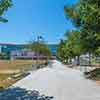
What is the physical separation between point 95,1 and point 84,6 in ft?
7.73

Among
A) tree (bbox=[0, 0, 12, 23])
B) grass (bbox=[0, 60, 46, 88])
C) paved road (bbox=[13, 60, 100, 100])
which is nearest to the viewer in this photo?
tree (bbox=[0, 0, 12, 23])

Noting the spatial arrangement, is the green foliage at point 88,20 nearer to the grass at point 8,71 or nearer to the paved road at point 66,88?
the paved road at point 66,88

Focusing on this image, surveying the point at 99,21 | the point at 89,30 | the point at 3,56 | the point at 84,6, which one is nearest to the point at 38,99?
the point at 99,21

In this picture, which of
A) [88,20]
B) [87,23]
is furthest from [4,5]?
→ [87,23]

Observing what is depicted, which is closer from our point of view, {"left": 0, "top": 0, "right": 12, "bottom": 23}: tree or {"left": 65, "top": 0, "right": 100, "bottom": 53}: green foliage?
{"left": 0, "top": 0, "right": 12, "bottom": 23}: tree

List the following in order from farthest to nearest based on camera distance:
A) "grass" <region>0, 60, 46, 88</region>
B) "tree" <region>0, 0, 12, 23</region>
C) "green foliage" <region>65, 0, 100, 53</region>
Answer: "grass" <region>0, 60, 46, 88</region> → "green foliage" <region>65, 0, 100, 53</region> → "tree" <region>0, 0, 12, 23</region>

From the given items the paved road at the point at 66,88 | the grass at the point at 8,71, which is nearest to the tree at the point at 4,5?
the paved road at the point at 66,88

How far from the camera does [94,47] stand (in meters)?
32.9

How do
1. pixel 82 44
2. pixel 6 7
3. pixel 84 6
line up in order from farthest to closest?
pixel 82 44 < pixel 84 6 < pixel 6 7

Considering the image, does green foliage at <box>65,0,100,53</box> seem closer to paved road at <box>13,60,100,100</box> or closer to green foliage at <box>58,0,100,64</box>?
green foliage at <box>58,0,100,64</box>

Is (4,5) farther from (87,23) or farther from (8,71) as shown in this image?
(8,71)

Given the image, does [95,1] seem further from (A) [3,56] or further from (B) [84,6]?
(A) [3,56]

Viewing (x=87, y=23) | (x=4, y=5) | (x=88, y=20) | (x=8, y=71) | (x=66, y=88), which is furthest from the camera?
(x=8, y=71)

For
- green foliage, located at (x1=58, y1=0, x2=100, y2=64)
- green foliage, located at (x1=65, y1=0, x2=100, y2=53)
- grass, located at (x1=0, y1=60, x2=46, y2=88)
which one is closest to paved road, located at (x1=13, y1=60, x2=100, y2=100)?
grass, located at (x1=0, y1=60, x2=46, y2=88)
